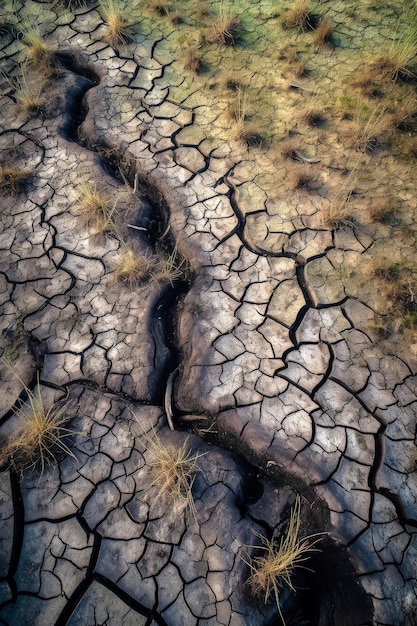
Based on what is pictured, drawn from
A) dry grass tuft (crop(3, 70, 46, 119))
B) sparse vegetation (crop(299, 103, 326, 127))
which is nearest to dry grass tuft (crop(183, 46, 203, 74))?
sparse vegetation (crop(299, 103, 326, 127))

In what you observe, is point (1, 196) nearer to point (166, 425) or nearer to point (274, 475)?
point (166, 425)

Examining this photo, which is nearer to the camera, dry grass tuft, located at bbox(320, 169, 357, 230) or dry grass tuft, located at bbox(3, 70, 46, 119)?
dry grass tuft, located at bbox(320, 169, 357, 230)

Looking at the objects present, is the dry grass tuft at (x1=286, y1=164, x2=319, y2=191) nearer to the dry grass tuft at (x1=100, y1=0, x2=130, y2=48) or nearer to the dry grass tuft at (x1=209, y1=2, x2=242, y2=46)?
the dry grass tuft at (x1=209, y1=2, x2=242, y2=46)

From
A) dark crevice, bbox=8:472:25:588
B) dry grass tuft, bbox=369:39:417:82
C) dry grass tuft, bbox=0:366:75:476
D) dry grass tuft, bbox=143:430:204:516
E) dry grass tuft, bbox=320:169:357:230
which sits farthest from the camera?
dry grass tuft, bbox=369:39:417:82

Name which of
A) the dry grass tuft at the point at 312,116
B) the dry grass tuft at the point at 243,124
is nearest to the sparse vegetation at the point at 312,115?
the dry grass tuft at the point at 312,116

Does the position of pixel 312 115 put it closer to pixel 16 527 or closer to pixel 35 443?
pixel 35 443

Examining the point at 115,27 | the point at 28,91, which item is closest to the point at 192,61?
the point at 115,27
